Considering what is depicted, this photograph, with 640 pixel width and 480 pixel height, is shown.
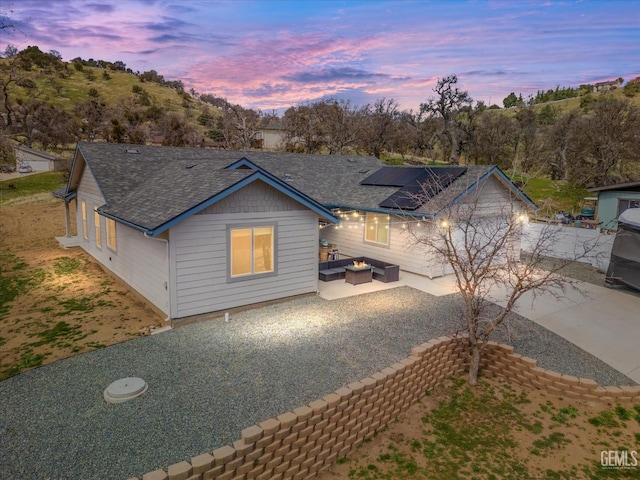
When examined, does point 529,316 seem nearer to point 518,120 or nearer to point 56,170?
point 56,170

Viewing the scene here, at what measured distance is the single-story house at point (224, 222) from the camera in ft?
30.3

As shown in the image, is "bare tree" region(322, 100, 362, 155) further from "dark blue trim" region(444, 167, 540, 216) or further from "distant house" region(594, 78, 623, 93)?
"distant house" region(594, 78, 623, 93)

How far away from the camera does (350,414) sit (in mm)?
5543

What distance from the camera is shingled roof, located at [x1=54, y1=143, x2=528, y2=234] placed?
9.58 m

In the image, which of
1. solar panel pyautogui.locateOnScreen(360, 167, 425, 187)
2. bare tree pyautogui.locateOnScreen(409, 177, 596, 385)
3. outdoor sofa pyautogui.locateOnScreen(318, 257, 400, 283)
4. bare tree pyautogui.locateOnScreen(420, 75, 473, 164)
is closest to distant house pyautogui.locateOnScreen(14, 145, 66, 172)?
solar panel pyautogui.locateOnScreen(360, 167, 425, 187)

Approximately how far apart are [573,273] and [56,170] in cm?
4718

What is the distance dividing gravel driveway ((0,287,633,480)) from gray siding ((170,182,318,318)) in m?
0.60

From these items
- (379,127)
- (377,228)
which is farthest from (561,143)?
(377,228)

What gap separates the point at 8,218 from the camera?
2442cm

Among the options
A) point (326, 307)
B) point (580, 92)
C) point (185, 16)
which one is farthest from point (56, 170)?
point (580, 92)

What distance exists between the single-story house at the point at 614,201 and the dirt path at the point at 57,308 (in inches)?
967

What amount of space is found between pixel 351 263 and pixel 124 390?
375 inches

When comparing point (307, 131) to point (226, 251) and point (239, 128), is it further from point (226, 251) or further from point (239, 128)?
point (226, 251)

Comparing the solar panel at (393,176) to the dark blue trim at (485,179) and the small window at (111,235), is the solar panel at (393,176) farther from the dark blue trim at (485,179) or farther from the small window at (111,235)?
the small window at (111,235)
